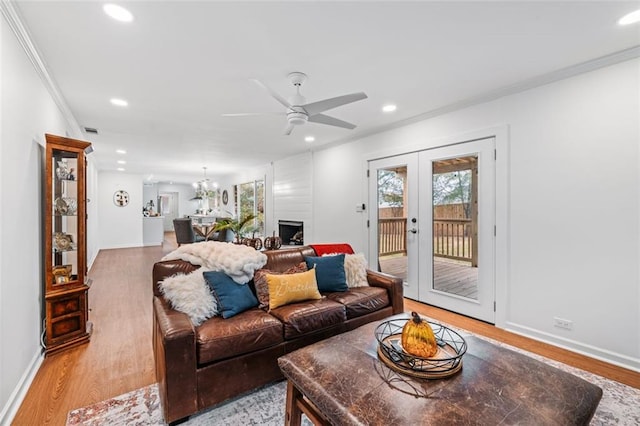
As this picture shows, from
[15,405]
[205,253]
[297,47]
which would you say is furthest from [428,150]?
[15,405]

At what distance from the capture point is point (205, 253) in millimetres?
2467

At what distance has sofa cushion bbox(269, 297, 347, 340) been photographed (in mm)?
2137

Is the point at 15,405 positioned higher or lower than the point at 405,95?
lower

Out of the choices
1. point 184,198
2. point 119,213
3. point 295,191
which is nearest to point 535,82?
point 295,191

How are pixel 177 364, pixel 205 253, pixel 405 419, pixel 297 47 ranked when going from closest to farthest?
pixel 405 419 → pixel 177 364 → pixel 297 47 → pixel 205 253

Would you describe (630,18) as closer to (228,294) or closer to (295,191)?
(228,294)

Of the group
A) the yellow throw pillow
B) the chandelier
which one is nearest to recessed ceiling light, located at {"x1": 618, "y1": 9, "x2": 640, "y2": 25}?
the yellow throw pillow

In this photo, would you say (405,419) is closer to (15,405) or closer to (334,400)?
(334,400)

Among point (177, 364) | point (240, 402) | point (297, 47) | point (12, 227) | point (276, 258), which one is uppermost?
point (297, 47)

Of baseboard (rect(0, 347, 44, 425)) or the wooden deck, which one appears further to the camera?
the wooden deck

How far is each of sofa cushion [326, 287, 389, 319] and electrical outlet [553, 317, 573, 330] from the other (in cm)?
158

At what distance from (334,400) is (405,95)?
116 inches

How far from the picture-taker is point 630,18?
1.91 m

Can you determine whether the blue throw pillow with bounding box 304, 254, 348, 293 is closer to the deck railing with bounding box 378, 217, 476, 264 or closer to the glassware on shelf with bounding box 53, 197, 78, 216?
the deck railing with bounding box 378, 217, 476, 264
